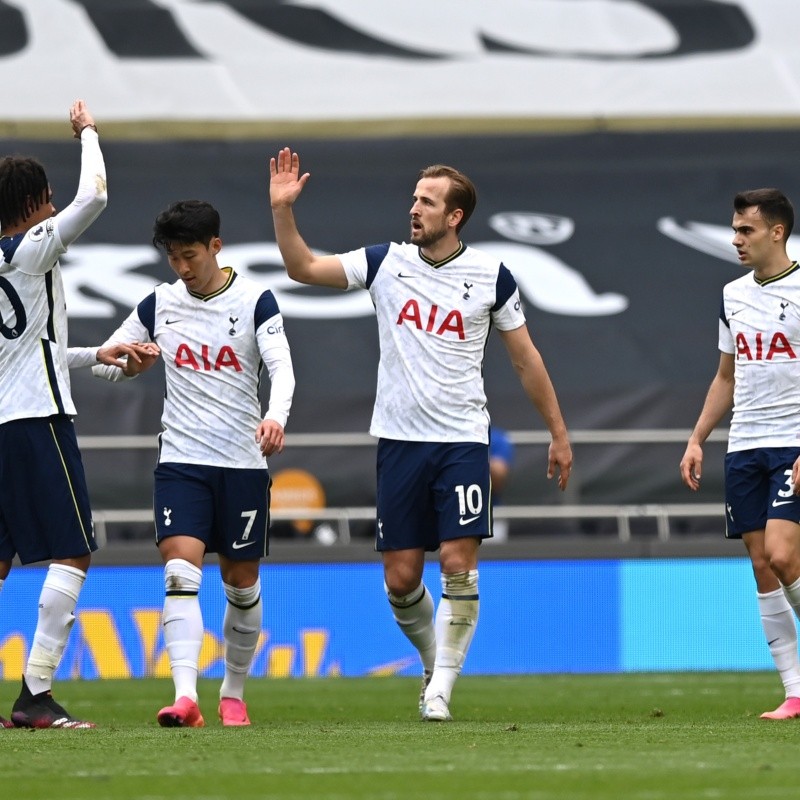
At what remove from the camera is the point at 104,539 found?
13219 mm

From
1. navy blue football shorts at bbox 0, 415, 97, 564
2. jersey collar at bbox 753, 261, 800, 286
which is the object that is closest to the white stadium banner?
jersey collar at bbox 753, 261, 800, 286

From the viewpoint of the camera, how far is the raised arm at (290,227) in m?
7.32

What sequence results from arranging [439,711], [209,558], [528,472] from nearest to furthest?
[439,711], [209,558], [528,472]

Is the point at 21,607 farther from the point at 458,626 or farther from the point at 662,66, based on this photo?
the point at 662,66

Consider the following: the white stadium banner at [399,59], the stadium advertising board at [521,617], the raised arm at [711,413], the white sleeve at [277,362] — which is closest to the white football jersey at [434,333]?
the white sleeve at [277,362]

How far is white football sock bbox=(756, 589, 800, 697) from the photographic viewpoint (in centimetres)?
767

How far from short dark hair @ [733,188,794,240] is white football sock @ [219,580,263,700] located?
8.95 ft

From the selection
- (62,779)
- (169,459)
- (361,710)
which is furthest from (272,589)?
(62,779)

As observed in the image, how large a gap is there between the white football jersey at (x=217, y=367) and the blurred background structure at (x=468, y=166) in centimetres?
640

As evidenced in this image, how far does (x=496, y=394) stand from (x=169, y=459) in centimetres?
779

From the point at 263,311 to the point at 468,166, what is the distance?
9515 mm

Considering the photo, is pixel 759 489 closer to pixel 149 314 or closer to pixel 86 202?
pixel 149 314

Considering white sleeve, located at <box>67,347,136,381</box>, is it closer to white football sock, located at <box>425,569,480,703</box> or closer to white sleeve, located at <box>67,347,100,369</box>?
white sleeve, located at <box>67,347,100,369</box>

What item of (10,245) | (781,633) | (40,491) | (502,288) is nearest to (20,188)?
(10,245)
